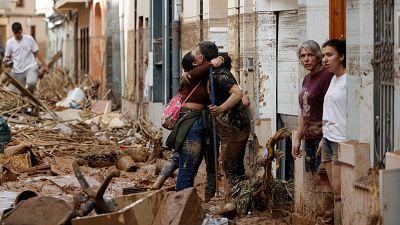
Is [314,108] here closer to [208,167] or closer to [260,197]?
[260,197]

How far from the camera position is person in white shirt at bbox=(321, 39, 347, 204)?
10055mm

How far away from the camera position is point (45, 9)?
2457 inches

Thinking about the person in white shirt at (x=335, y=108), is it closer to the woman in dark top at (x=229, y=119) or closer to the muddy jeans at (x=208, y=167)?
the woman in dark top at (x=229, y=119)

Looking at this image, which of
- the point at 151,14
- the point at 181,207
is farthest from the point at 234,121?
the point at 151,14

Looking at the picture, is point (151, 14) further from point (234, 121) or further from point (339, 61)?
point (339, 61)

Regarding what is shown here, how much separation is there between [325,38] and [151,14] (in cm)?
1161

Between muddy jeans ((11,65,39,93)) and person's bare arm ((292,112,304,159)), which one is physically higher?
muddy jeans ((11,65,39,93))

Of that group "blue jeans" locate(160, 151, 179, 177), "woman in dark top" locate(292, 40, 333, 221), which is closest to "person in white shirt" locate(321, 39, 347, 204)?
"woman in dark top" locate(292, 40, 333, 221)

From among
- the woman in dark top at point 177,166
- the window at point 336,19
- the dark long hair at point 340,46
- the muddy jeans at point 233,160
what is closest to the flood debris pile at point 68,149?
the woman in dark top at point 177,166

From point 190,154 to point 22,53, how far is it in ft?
42.4

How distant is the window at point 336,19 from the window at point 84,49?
2917cm

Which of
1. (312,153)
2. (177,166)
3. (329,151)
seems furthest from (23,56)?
(329,151)

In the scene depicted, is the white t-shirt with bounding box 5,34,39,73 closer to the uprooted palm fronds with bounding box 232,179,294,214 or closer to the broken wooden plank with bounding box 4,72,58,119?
the broken wooden plank with bounding box 4,72,58,119

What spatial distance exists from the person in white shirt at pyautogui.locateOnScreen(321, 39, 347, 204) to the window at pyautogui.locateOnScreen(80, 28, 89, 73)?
30.8 meters
